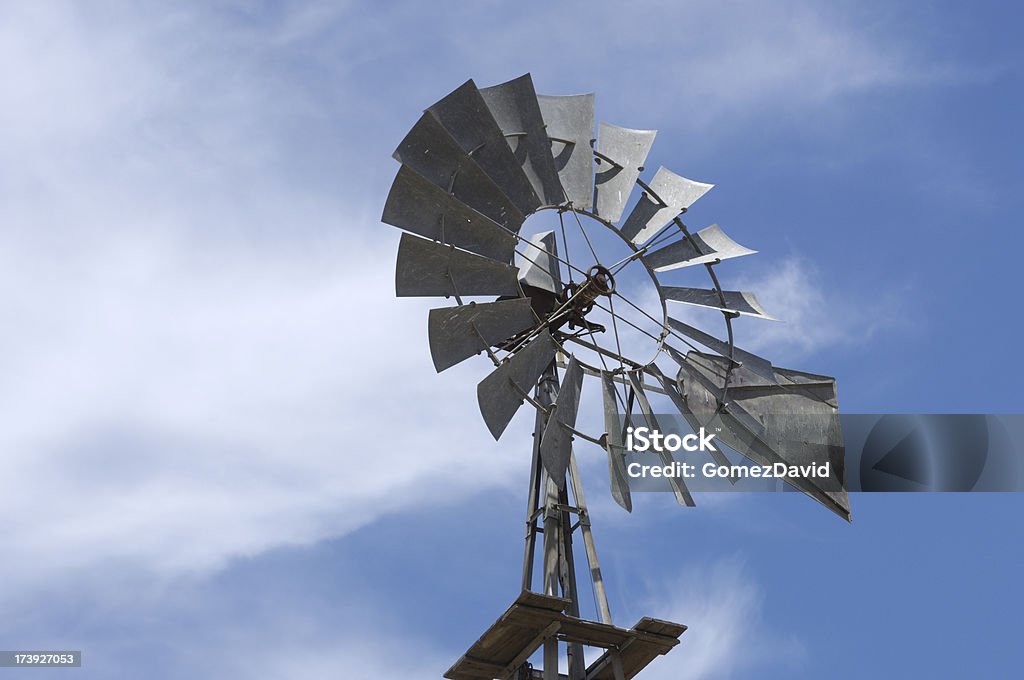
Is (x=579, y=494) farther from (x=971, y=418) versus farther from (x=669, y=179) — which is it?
(x=971, y=418)

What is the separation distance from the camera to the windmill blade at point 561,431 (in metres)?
11.6

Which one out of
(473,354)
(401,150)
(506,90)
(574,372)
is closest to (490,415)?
(473,354)

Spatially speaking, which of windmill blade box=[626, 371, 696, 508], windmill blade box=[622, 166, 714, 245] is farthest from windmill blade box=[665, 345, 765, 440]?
windmill blade box=[622, 166, 714, 245]

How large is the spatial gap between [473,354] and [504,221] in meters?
1.38

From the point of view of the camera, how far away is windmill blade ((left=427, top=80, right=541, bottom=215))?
11789 millimetres

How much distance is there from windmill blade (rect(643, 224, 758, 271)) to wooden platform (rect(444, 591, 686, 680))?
3799 mm

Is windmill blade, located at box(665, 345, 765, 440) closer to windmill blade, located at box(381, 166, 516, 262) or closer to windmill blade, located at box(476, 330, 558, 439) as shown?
windmill blade, located at box(476, 330, 558, 439)

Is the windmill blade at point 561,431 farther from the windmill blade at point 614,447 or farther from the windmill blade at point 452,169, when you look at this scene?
the windmill blade at point 452,169

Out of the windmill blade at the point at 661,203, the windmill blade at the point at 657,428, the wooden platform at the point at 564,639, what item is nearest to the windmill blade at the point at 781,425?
the windmill blade at the point at 657,428

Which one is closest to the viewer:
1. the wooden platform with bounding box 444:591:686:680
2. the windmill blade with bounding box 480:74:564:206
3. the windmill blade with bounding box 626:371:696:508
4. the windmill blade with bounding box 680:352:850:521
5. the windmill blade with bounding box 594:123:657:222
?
the wooden platform with bounding box 444:591:686:680

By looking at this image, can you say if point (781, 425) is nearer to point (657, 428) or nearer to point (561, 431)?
point (657, 428)

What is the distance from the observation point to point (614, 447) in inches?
477

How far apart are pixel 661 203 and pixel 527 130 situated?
169cm

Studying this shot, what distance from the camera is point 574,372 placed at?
486 inches
